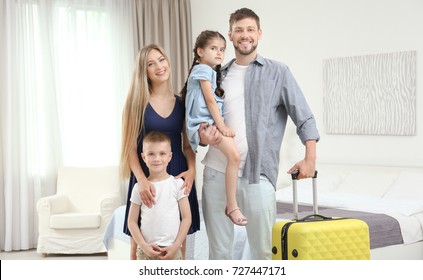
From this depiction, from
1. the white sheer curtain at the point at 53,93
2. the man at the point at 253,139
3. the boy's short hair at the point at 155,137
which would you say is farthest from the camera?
the white sheer curtain at the point at 53,93

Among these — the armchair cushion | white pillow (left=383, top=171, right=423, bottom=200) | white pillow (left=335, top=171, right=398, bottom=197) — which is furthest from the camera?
the armchair cushion

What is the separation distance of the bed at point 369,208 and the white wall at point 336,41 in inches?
7.0

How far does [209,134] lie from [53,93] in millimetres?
4030

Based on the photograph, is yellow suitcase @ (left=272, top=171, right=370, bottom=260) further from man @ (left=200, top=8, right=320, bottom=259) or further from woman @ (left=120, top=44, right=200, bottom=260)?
woman @ (left=120, top=44, right=200, bottom=260)

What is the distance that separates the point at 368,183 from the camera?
5.15 meters

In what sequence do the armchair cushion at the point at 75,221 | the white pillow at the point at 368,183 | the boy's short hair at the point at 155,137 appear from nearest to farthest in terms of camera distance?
the boy's short hair at the point at 155,137, the white pillow at the point at 368,183, the armchair cushion at the point at 75,221

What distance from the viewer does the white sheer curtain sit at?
5980mm

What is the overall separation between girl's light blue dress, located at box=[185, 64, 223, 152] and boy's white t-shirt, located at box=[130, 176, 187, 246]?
16cm

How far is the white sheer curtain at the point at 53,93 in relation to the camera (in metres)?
5.98

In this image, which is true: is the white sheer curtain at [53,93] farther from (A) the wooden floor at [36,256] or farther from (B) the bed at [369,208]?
(B) the bed at [369,208]

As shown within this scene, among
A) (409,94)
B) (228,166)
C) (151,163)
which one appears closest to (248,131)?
(228,166)

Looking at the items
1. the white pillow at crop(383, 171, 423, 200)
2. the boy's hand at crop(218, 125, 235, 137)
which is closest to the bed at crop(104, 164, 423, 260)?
the white pillow at crop(383, 171, 423, 200)

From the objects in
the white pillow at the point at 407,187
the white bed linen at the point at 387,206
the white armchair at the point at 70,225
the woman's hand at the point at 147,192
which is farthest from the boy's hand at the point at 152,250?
the white armchair at the point at 70,225

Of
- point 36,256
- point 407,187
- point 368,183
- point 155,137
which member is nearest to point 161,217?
point 155,137
